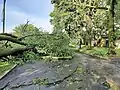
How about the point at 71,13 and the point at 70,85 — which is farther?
the point at 71,13

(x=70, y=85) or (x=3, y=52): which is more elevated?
(x=3, y=52)

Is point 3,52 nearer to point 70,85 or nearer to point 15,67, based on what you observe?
point 70,85

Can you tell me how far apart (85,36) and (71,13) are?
591cm

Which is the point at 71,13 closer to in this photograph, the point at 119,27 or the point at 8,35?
the point at 119,27

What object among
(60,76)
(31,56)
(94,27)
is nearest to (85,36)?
(94,27)

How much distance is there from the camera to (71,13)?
2383 inches

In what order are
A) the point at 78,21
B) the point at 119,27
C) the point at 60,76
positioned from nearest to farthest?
the point at 60,76 < the point at 78,21 < the point at 119,27

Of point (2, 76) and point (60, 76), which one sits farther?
point (60, 76)

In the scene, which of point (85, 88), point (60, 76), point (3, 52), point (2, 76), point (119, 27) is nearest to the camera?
point (3, 52)

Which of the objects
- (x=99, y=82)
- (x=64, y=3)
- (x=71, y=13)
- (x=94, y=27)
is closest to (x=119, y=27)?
(x=94, y=27)

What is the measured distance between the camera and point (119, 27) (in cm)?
6769

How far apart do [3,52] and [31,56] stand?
180 centimetres

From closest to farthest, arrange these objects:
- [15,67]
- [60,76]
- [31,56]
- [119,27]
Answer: [31,56], [60,76], [15,67], [119,27]

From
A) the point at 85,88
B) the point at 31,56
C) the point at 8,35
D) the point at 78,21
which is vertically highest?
the point at 78,21
